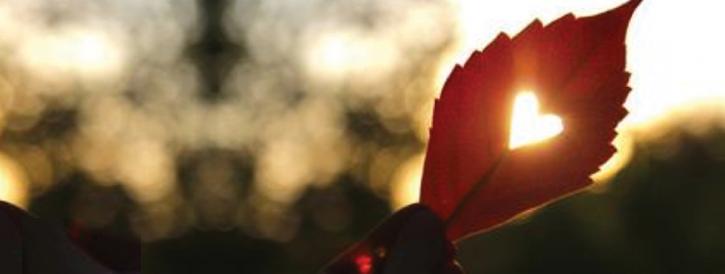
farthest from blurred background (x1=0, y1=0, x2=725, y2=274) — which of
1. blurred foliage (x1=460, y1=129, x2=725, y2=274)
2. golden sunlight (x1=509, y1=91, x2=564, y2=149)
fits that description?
golden sunlight (x1=509, y1=91, x2=564, y2=149)

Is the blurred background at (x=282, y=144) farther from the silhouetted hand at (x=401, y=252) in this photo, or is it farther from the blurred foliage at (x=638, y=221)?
the silhouetted hand at (x=401, y=252)

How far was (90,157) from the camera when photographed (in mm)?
12555

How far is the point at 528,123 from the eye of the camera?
0.41 meters

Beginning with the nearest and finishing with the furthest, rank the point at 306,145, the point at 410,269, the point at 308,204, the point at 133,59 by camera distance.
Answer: the point at 410,269, the point at 133,59, the point at 306,145, the point at 308,204

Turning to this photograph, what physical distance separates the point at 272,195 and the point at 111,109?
1.97 m

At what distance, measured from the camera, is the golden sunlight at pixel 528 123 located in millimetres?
407

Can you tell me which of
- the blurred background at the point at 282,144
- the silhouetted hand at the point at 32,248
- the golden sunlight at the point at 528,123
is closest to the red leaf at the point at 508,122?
the golden sunlight at the point at 528,123

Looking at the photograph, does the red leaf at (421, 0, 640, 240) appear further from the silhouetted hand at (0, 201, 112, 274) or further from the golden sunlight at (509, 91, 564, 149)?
the silhouetted hand at (0, 201, 112, 274)

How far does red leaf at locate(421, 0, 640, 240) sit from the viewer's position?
1.31 feet

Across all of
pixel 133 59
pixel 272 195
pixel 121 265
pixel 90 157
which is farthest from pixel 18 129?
pixel 121 265

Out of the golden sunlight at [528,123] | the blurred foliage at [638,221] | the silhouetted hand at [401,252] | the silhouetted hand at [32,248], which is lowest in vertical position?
the blurred foliage at [638,221]

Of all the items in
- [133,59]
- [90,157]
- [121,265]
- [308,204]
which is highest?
[121,265]

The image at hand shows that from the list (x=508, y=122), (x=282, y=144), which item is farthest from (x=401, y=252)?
(x=282, y=144)

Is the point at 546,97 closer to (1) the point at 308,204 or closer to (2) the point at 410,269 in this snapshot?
(2) the point at 410,269
